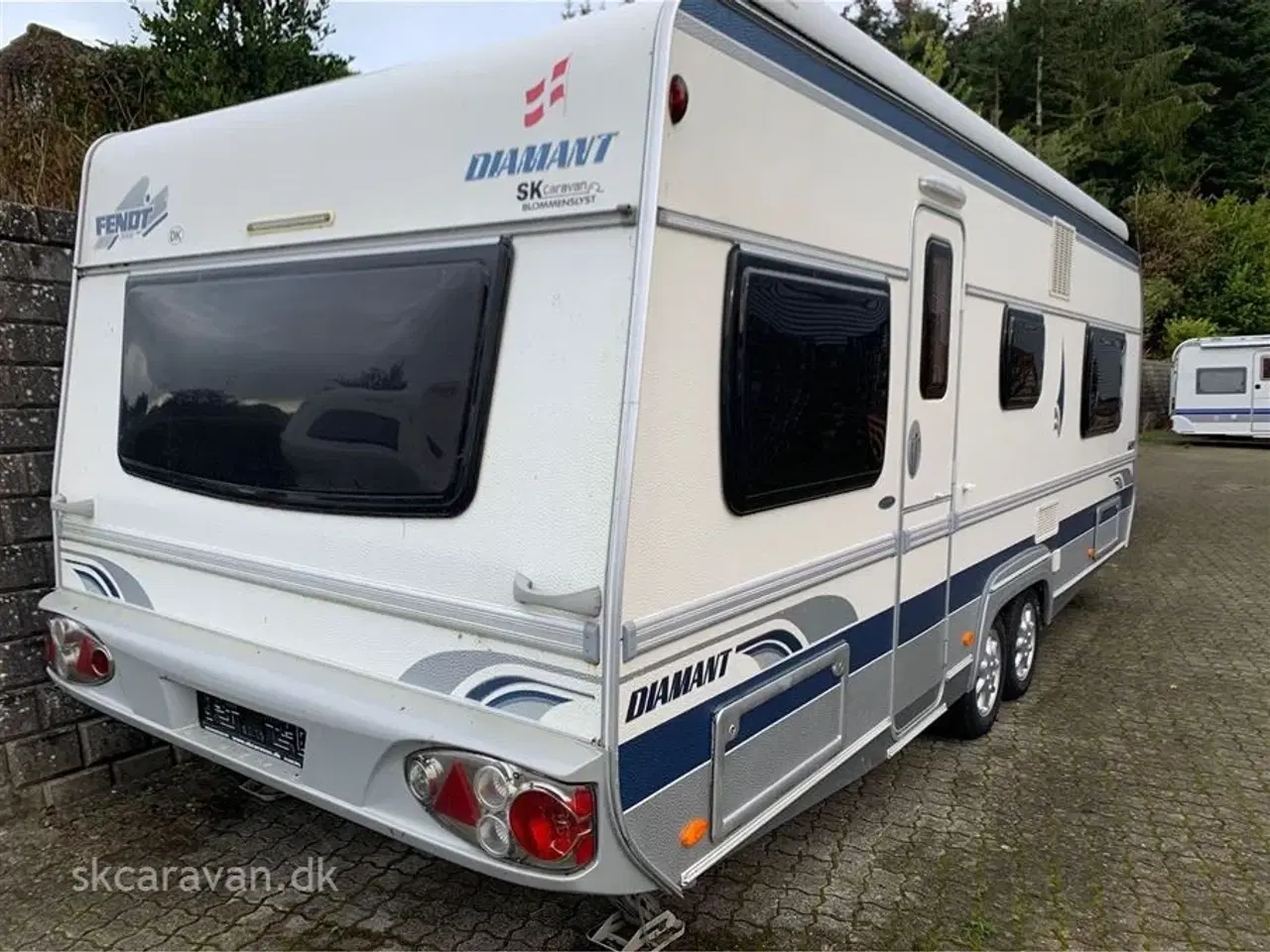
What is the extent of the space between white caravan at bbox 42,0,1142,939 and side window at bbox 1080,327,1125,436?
227 centimetres

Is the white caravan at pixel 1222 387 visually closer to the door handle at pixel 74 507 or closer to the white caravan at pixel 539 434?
the white caravan at pixel 539 434

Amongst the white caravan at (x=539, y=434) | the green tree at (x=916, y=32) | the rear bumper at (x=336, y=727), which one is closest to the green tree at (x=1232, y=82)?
the green tree at (x=916, y=32)

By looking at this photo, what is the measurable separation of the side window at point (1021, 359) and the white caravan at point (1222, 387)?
1694cm

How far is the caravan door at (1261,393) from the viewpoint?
18.6 meters

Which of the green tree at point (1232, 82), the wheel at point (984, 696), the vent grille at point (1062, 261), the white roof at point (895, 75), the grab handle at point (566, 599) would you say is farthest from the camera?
the green tree at point (1232, 82)

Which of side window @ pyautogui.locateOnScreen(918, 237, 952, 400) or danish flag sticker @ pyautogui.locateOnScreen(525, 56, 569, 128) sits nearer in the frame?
danish flag sticker @ pyautogui.locateOnScreen(525, 56, 569, 128)

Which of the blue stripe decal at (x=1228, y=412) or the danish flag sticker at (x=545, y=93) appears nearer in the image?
the danish flag sticker at (x=545, y=93)

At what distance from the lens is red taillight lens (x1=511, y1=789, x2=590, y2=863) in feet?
6.90

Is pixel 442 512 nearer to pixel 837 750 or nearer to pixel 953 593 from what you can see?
pixel 837 750

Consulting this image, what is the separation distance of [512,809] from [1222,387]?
2103 cm

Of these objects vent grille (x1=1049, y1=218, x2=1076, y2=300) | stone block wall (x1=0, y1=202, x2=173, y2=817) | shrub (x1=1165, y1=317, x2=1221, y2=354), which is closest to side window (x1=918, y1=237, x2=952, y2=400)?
vent grille (x1=1049, y1=218, x2=1076, y2=300)

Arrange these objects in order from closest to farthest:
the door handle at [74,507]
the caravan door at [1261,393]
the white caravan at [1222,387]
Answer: the door handle at [74,507] < the caravan door at [1261,393] < the white caravan at [1222,387]

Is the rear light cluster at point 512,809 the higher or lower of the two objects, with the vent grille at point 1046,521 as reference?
lower

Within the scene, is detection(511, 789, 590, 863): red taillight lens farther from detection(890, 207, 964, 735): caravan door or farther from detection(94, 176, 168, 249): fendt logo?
detection(94, 176, 168, 249): fendt logo
